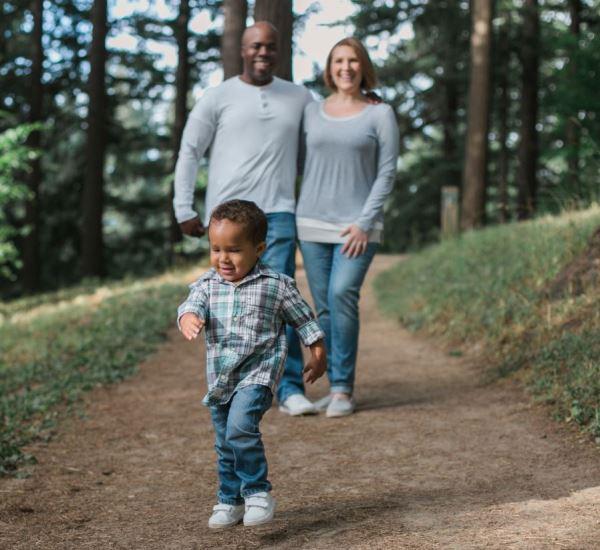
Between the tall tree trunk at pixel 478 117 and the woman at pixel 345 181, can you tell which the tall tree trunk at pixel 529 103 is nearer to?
the tall tree trunk at pixel 478 117

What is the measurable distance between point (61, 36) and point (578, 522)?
22.7 m

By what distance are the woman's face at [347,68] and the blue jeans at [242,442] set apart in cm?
289

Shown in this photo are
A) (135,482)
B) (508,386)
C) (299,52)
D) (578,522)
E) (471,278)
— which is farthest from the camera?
(299,52)

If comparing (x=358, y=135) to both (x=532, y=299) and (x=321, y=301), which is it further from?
(x=532, y=299)

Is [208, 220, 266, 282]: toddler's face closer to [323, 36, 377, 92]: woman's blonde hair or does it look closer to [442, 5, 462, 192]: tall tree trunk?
[323, 36, 377, 92]: woman's blonde hair

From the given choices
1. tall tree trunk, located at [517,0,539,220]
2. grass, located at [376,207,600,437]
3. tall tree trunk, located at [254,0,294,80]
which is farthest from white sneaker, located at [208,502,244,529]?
tall tree trunk, located at [517,0,539,220]

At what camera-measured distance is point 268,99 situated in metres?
5.83

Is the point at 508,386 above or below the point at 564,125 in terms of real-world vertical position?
below

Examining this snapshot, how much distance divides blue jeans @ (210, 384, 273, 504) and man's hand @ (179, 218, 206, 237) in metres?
2.16

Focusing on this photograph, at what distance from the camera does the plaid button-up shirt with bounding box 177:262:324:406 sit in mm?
3723

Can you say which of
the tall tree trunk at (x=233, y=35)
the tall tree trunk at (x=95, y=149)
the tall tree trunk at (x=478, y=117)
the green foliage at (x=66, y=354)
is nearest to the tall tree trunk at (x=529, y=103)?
the tall tree trunk at (x=478, y=117)

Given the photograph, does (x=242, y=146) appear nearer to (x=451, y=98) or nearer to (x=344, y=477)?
(x=344, y=477)

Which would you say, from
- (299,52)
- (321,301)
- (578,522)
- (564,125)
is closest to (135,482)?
(321,301)

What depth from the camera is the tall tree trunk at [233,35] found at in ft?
37.8
